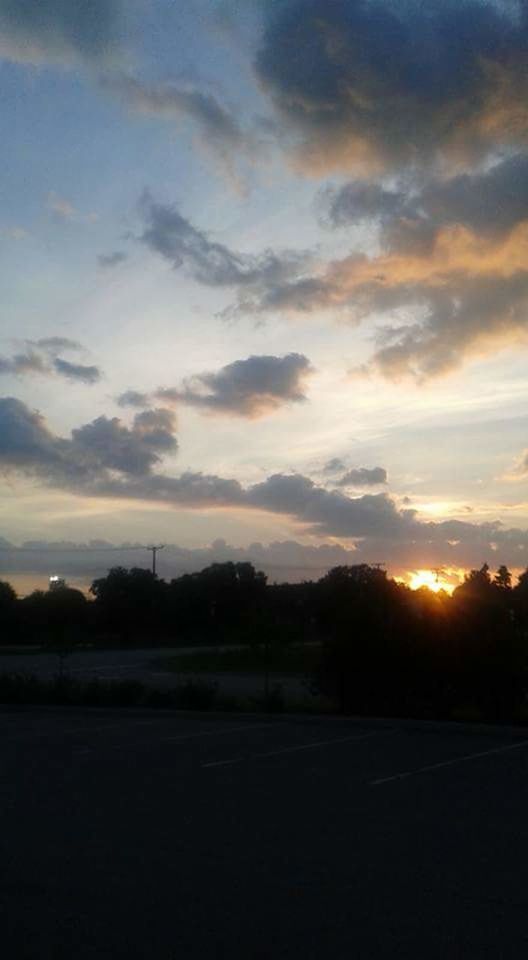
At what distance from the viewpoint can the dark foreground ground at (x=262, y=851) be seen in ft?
23.7

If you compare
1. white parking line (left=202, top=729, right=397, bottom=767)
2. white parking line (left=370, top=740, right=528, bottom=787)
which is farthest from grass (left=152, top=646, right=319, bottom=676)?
white parking line (left=370, top=740, right=528, bottom=787)

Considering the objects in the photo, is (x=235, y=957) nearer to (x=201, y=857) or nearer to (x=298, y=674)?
(x=201, y=857)

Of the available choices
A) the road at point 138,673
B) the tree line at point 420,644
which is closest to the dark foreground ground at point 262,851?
the tree line at point 420,644

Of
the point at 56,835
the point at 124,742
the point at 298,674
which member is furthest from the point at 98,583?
the point at 56,835

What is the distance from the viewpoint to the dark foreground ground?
722cm

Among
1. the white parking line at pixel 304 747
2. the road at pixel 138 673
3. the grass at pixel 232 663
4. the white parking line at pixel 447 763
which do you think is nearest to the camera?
the white parking line at pixel 447 763

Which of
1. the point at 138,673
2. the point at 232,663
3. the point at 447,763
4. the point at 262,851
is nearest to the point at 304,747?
the point at 447,763

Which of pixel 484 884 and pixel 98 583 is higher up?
pixel 98 583

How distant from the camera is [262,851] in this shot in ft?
32.8

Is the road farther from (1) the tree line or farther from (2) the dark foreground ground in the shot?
(2) the dark foreground ground

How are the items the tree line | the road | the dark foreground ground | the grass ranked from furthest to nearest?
the grass, the road, the tree line, the dark foreground ground

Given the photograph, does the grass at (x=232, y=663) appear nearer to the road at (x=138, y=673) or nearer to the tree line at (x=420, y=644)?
the road at (x=138, y=673)

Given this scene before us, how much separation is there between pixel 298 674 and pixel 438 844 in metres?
36.4

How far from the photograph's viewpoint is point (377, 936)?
7.25 meters
